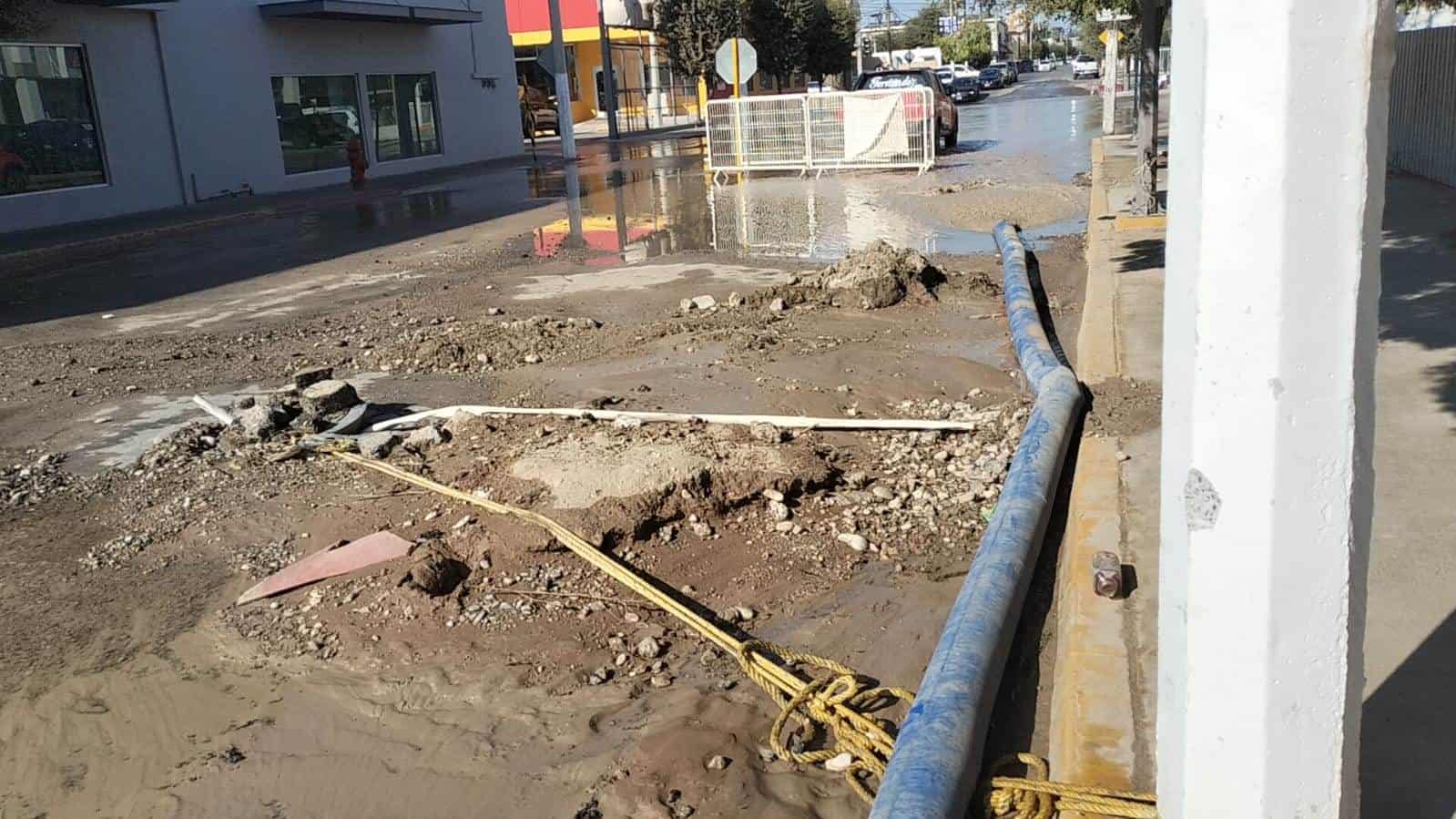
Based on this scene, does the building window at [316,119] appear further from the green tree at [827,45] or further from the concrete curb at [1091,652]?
the concrete curb at [1091,652]

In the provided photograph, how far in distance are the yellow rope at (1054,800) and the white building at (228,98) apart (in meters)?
22.6

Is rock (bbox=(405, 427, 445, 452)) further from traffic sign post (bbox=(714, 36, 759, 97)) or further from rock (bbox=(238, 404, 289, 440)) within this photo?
traffic sign post (bbox=(714, 36, 759, 97))

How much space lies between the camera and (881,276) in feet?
34.5

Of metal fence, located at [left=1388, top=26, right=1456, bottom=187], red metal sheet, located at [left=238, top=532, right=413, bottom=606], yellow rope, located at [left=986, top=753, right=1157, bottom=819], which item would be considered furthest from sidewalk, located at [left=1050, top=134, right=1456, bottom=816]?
metal fence, located at [left=1388, top=26, right=1456, bottom=187]

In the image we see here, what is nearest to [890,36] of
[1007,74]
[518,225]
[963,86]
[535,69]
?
[1007,74]

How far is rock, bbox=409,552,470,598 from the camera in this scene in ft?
17.0

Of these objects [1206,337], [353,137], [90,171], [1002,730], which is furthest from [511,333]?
[353,137]

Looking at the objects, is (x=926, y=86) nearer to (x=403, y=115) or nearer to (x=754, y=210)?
(x=754, y=210)

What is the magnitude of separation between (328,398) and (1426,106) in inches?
582

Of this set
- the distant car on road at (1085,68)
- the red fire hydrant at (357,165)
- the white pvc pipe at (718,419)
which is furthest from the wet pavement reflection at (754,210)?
the distant car on road at (1085,68)

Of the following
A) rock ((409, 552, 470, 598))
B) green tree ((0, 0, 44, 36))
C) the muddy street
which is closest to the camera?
the muddy street

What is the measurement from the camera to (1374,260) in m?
2.06

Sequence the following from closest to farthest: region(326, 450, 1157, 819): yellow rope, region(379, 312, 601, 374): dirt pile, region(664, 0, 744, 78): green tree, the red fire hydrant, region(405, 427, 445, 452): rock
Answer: region(326, 450, 1157, 819): yellow rope < region(405, 427, 445, 452): rock < region(379, 312, 601, 374): dirt pile < the red fire hydrant < region(664, 0, 744, 78): green tree

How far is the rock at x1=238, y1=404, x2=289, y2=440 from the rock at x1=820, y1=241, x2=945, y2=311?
5013 mm
